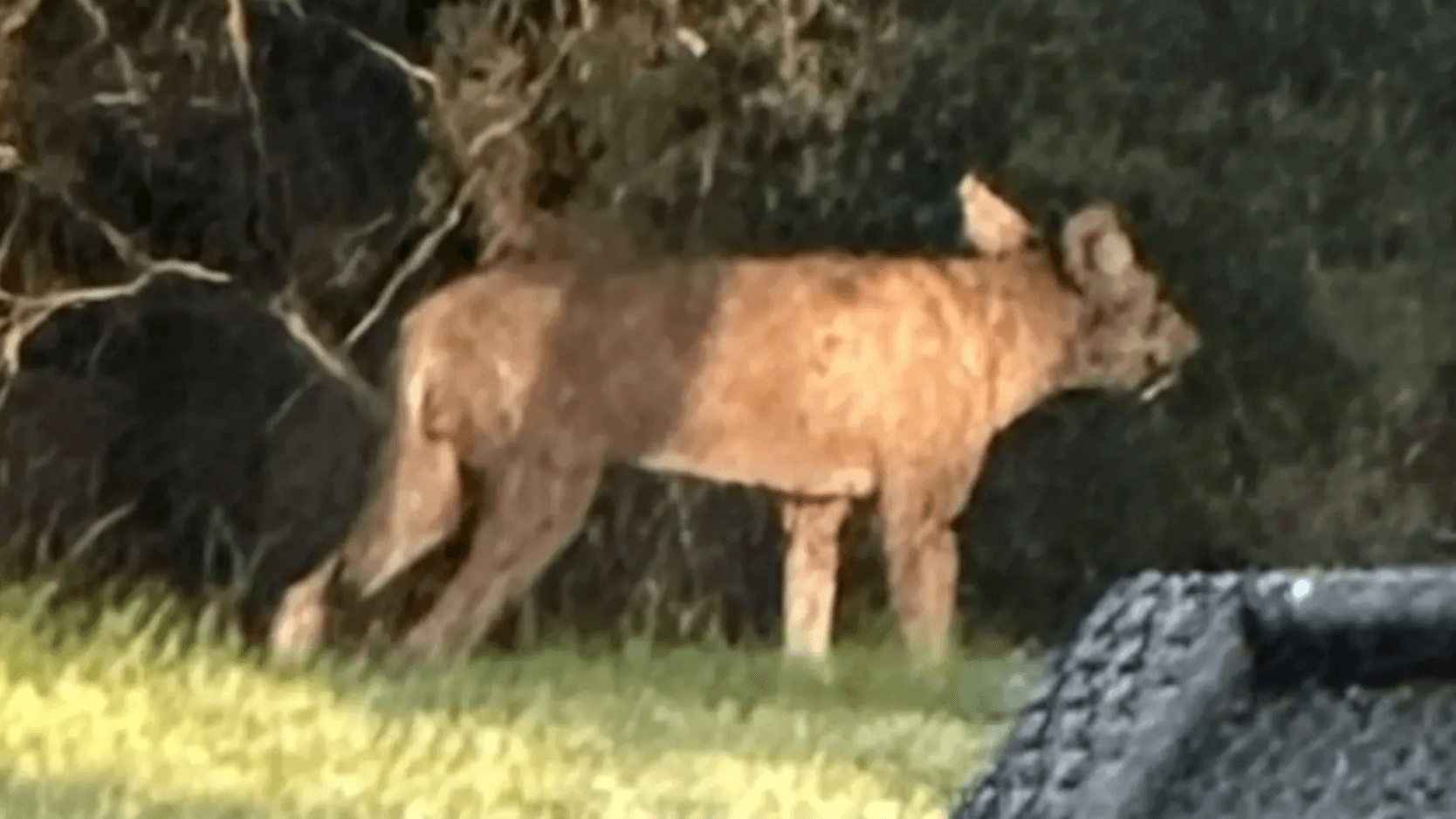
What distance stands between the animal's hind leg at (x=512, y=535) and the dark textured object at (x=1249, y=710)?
43cm

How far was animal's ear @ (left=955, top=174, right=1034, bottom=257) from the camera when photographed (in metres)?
1.04

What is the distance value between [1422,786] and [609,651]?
0.51 m

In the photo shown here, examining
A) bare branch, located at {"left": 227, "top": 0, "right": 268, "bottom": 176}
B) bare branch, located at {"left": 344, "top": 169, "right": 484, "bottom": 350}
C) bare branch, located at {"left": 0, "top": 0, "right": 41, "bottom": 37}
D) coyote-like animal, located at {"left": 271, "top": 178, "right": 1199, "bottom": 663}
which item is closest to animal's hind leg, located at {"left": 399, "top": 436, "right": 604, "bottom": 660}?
coyote-like animal, located at {"left": 271, "top": 178, "right": 1199, "bottom": 663}

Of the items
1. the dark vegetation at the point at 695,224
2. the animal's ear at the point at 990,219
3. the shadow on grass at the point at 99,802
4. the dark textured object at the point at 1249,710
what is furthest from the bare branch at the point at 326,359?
the dark textured object at the point at 1249,710

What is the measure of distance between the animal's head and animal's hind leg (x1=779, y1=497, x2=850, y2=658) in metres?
0.18

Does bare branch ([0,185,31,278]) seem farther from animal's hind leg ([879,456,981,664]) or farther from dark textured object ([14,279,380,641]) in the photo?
animal's hind leg ([879,456,981,664])

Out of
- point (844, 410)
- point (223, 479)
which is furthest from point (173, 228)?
point (844, 410)

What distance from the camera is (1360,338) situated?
1061 mm

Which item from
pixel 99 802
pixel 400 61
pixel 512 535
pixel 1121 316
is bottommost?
pixel 99 802

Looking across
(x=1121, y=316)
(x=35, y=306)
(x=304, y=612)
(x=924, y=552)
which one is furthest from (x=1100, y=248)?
(x=35, y=306)

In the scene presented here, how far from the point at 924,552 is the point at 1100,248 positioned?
0.20 metres

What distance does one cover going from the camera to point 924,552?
1.02m

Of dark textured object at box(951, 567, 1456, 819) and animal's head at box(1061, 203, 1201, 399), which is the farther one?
animal's head at box(1061, 203, 1201, 399)

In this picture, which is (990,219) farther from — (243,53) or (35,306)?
(35,306)
